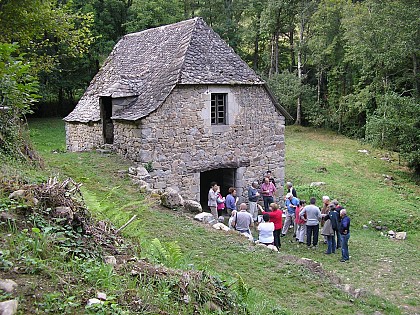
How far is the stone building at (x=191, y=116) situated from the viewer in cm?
1380

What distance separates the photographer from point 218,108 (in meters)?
14.9

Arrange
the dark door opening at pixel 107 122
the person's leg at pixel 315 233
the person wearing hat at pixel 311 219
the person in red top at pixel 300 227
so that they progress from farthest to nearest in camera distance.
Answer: the dark door opening at pixel 107 122
the person in red top at pixel 300 227
the person's leg at pixel 315 233
the person wearing hat at pixel 311 219

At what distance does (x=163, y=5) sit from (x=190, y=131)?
807 inches

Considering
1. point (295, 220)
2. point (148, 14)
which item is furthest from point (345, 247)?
point (148, 14)

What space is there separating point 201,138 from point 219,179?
2.75m

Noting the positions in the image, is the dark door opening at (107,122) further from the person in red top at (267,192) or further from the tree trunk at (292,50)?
the tree trunk at (292,50)

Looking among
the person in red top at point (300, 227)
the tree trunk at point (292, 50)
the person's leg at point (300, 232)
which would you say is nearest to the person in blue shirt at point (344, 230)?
the person in red top at point (300, 227)

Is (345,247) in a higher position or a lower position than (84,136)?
lower

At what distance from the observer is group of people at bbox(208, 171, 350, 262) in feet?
35.8

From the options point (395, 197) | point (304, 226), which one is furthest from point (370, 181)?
point (304, 226)

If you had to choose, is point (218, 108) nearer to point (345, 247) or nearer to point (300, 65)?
point (345, 247)

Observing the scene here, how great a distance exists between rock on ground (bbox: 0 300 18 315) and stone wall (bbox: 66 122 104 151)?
13.3 m

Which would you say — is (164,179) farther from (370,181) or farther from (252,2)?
(252,2)

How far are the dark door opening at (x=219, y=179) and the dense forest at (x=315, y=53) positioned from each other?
27.6 ft
